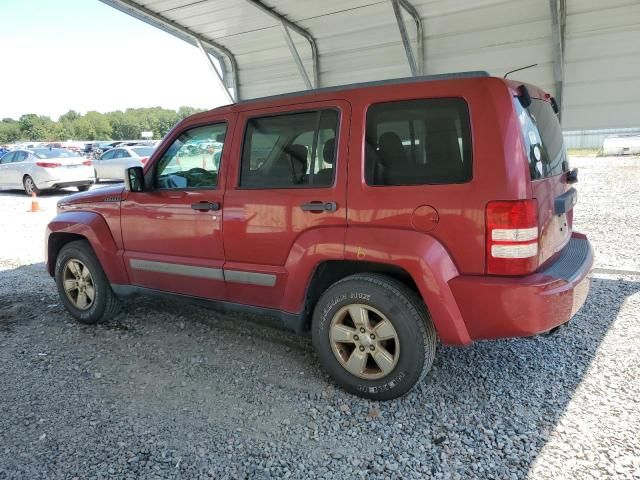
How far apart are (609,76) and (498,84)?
5872mm

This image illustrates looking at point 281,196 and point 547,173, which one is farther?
point 281,196

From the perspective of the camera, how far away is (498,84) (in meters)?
2.62

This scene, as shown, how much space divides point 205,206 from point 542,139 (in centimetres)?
235

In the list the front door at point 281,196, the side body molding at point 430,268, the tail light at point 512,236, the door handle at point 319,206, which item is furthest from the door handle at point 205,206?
the tail light at point 512,236

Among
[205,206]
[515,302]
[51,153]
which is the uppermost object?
[51,153]

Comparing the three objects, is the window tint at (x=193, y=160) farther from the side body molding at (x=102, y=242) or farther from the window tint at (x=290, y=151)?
the side body molding at (x=102, y=242)

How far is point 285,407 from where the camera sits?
9.80 ft

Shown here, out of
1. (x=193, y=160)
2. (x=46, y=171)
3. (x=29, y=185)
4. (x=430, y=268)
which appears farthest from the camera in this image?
(x=29, y=185)

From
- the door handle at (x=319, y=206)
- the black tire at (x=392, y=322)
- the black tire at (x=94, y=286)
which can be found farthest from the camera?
the black tire at (x=94, y=286)

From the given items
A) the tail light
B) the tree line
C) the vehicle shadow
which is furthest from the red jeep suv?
the tree line

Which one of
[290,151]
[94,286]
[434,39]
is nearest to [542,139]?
[290,151]

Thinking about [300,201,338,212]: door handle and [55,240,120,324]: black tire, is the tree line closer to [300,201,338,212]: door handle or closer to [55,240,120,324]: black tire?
[55,240,120,324]: black tire

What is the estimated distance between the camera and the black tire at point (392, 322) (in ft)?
9.23

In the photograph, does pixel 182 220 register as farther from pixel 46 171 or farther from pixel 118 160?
pixel 118 160
